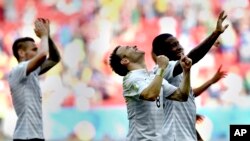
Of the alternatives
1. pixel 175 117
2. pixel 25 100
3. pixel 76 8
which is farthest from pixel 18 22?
pixel 175 117

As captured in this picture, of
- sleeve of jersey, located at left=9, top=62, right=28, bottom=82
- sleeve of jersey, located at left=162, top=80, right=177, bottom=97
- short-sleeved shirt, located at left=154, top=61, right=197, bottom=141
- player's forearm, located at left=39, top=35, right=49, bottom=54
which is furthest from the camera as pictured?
sleeve of jersey, located at left=9, top=62, right=28, bottom=82

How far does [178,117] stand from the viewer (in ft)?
12.4

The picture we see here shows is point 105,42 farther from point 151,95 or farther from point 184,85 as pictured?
point 151,95

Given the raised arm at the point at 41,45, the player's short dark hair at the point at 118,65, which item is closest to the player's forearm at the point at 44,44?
the raised arm at the point at 41,45

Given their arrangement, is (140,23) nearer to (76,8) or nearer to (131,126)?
(76,8)

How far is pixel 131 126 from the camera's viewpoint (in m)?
3.51

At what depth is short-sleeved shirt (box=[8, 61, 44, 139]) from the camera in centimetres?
412

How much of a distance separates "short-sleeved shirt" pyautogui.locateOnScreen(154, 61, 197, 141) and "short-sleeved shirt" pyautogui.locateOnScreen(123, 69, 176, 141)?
27cm

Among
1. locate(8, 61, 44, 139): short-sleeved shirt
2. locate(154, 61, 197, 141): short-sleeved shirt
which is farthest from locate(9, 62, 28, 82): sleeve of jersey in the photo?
locate(154, 61, 197, 141): short-sleeved shirt

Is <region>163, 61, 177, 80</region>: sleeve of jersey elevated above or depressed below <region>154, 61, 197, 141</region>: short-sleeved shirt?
above

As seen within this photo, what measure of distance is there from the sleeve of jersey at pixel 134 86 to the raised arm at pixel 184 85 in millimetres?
188

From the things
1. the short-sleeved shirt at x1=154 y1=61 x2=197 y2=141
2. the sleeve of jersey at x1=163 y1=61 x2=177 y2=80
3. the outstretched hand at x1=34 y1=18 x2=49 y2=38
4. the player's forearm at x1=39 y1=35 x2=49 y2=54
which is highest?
the outstretched hand at x1=34 y1=18 x2=49 y2=38

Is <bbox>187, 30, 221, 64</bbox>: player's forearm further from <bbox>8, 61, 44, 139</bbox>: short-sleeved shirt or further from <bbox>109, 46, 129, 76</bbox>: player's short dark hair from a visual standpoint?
<bbox>8, 61, 44, 139</bbox>: short-sleeved shirt

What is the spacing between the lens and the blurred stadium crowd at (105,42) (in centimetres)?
700
